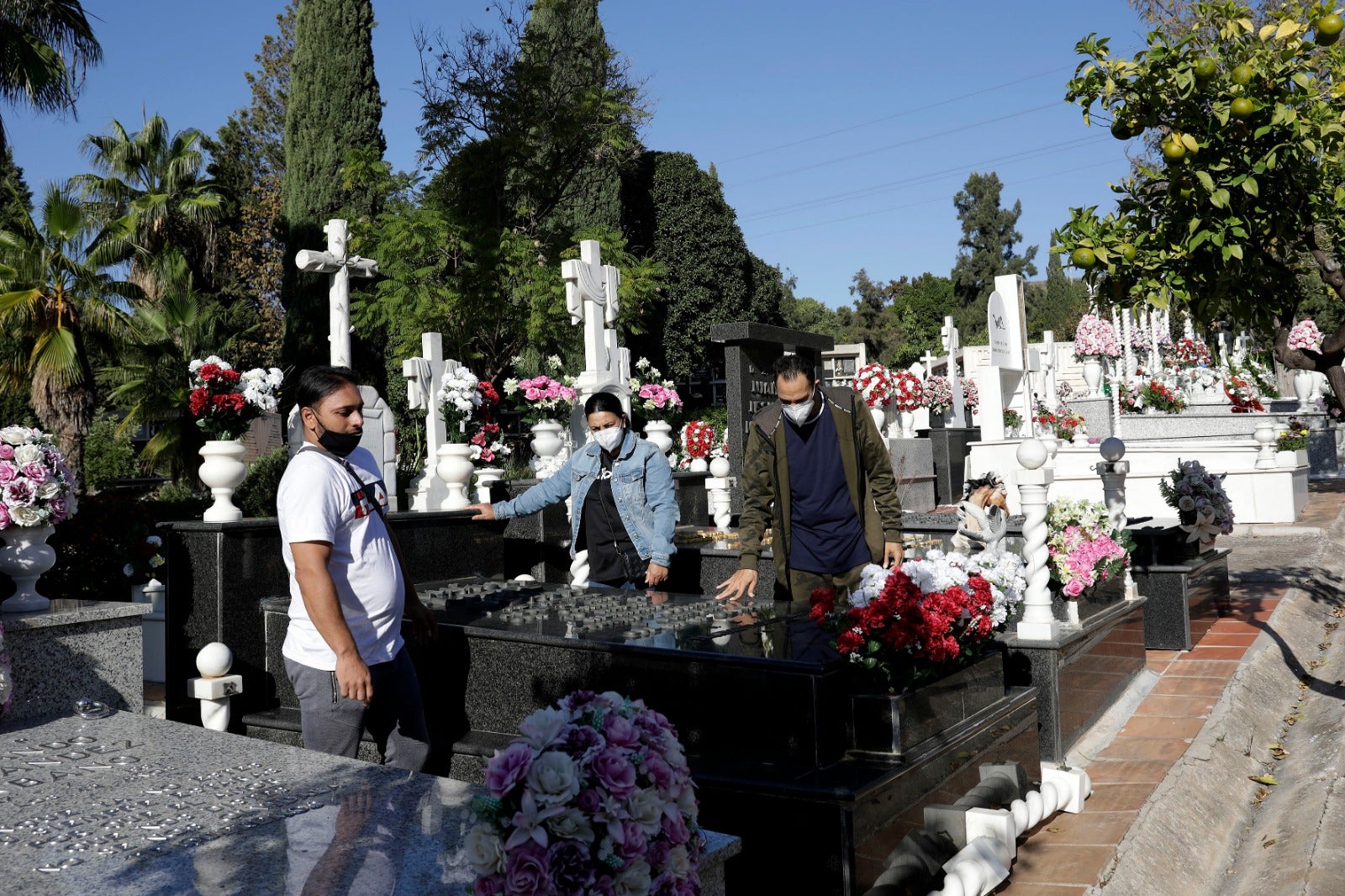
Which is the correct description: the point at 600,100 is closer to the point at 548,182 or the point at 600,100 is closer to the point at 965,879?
the point at 548,182

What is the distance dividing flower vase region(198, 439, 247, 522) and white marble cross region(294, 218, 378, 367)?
3242 millimetres

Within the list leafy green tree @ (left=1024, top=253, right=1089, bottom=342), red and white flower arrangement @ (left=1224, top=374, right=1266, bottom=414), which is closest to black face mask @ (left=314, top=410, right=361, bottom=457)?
red and white flower arrangement @ (left=1224, top=374, right=1266, bottom=414)

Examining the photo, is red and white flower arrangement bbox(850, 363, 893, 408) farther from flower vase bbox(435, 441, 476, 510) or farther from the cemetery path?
flower vase bbox(435, 441, 476, 510)

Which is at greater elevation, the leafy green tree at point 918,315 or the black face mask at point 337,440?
the leafy green tree at point 918,315

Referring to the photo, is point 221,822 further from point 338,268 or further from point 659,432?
point 659,432

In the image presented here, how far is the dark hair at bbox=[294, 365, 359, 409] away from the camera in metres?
3.49

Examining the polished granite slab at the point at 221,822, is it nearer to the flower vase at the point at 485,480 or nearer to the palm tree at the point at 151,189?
the flower vase at the point at 485,480

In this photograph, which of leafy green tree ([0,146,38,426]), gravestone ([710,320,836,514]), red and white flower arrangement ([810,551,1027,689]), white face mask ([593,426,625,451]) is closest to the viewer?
red and white flower arrangement ([810,551,1027,689])

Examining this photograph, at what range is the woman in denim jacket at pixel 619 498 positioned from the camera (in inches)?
218

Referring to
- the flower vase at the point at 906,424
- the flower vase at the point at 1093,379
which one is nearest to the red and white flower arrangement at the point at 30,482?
the flower vase at the point at 906,424

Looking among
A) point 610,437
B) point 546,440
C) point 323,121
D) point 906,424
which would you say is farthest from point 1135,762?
point 323,121

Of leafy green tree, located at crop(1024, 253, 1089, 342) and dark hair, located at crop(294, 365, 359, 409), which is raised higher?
leafy green tree, located at crop(1024, 253, 1089, 342)

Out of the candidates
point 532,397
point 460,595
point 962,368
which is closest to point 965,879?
point 460,595

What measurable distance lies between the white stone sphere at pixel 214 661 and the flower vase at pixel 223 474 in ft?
2.52
